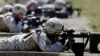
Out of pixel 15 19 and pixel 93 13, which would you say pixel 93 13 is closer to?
pixel 93 13

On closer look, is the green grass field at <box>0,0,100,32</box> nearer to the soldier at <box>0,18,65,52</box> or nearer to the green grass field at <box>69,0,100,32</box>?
the green grass field at <box>69,0,100,32</box>

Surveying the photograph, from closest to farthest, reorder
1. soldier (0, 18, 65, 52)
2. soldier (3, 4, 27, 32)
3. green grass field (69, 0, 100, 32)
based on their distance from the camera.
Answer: soldier (0, 18, 65, 52)
soldier (3, 4, 27, 32)
green grass field (69, 0, 100, 32)

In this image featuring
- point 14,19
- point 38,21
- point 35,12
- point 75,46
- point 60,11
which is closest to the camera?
point 75,46

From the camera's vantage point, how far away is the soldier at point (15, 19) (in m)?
14.1

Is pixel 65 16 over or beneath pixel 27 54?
beneath

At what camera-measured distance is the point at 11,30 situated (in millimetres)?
15297

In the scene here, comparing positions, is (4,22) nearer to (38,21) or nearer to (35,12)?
(38,21)

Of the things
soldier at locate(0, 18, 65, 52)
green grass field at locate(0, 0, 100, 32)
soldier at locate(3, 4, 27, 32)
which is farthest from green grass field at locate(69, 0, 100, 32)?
soldier at locate(0, 18, 65, 52)

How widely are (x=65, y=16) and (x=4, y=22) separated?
13598 millimetres

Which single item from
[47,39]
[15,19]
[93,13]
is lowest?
[93,13]

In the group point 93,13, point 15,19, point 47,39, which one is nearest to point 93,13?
point 93,13

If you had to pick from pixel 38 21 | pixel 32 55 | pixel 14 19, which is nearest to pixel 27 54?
pixel 32 55

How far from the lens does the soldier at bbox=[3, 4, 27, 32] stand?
14148mm

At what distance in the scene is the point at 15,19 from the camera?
48.9ft
